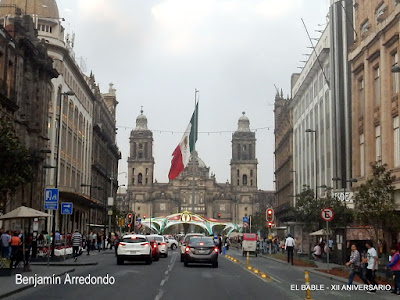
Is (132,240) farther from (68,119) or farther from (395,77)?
(68,119)

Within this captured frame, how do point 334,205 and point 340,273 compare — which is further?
point 334,205

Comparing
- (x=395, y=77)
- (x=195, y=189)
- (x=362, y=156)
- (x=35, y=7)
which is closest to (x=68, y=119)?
(x=35, y=7)

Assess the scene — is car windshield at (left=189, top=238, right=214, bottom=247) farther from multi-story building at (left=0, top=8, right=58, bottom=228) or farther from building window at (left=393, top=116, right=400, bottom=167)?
multi-story building at (left=0, top=8, right=58, bottom=228)

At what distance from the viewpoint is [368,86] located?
37.1 meters

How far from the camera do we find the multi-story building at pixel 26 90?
38.3 m

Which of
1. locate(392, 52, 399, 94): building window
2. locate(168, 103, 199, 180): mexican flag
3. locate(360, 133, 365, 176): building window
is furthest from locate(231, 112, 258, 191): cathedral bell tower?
locate(392, 52, 399, 94): building window

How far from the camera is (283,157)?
91.2 m

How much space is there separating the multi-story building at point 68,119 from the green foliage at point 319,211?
18.8 meters

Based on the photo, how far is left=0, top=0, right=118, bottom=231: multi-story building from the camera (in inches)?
2245

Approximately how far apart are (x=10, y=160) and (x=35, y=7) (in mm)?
40679

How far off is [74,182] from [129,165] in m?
102

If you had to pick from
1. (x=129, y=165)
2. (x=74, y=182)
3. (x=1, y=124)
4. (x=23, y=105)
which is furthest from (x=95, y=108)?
(x=129, y=165)

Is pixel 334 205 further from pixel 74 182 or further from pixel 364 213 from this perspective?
pixel 74 182

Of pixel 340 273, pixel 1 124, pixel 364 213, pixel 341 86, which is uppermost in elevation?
pixel 341 86
